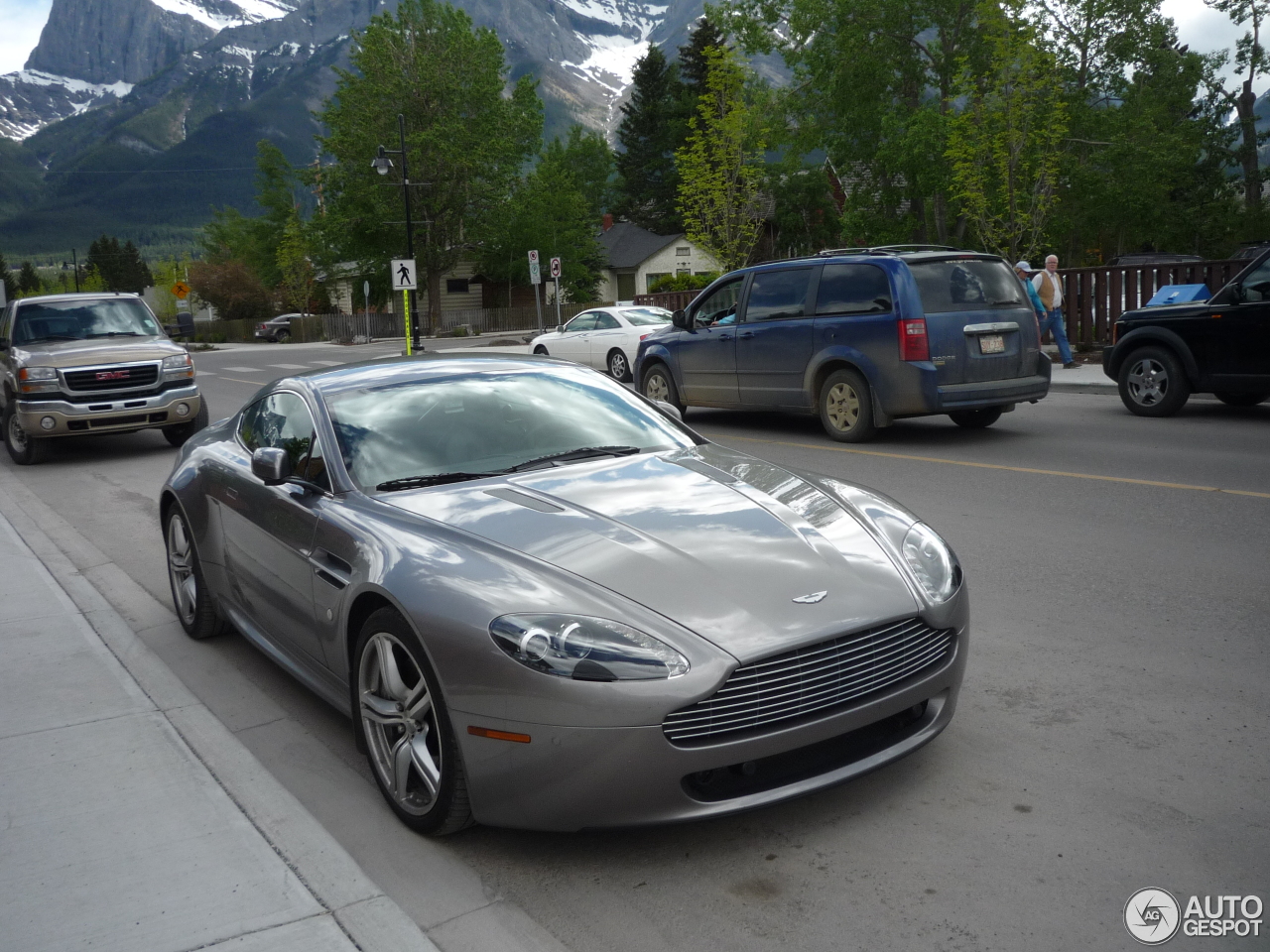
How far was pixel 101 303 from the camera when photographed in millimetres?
Answer: 14180

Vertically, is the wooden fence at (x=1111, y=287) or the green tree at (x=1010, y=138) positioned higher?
the green tree at (x=1010, y=138)

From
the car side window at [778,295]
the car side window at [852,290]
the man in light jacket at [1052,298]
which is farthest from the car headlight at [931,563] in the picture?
the man in light jacket at [1052,298]

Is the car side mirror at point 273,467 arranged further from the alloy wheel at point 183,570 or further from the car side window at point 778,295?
the car side window at point 778,295

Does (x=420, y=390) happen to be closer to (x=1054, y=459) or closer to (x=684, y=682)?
(x=684, y=682)

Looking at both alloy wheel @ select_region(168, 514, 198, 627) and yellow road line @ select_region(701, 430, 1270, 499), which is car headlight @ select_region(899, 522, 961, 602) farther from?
yellow road line @ select_region(701, 430, 1270, 499)

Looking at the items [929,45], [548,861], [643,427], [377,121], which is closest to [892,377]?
[643,427]

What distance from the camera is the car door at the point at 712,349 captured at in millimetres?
12789

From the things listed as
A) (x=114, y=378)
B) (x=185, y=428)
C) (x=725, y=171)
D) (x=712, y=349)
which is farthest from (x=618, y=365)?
(x=725, y=171)

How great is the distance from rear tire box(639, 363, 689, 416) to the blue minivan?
121cm

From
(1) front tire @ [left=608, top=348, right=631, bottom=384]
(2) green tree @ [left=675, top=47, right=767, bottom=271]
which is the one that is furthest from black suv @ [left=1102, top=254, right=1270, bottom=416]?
(2) green tree @ [left=675, top=47, right=767, bottom=271]

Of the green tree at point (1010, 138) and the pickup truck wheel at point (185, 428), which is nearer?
the pickup truck wheel at point (185, 428)

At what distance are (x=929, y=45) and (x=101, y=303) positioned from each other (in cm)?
3283

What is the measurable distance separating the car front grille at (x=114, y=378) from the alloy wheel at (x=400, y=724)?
35.0ft

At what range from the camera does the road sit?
2.93 metres
